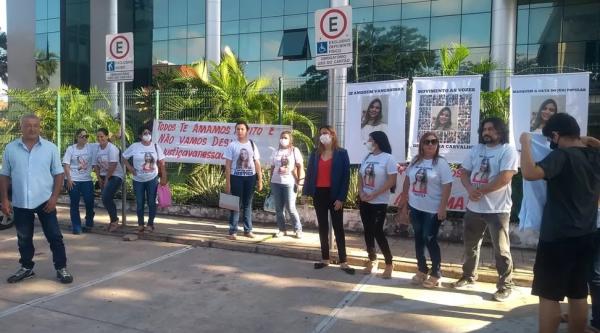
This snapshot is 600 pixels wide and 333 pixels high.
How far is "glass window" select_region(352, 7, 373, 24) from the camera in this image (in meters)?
24.1

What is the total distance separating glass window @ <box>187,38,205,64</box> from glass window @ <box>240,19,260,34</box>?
2402 mm

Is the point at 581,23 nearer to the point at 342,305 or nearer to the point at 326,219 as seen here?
the point at 326,219

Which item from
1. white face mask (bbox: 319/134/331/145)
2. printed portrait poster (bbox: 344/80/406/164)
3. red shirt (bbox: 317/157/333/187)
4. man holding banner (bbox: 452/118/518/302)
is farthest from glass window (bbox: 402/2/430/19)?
man holding banner (bbox: 452/118/518/302)

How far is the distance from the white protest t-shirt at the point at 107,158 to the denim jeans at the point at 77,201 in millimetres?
348

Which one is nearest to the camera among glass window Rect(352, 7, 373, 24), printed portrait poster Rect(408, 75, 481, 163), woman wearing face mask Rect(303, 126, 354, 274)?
woman wearing face mask Rect(303, 126, 354, 274)

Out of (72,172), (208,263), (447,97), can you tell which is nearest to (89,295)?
(208,263)

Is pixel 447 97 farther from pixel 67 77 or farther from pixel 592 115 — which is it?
pixel 67 77

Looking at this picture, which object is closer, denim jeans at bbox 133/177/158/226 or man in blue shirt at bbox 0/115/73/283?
man in blue shirt at bbox 0/115/73/283

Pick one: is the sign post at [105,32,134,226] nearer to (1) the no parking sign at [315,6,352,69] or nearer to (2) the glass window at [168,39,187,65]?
(1) the no parking sign at [315,6,352,69]

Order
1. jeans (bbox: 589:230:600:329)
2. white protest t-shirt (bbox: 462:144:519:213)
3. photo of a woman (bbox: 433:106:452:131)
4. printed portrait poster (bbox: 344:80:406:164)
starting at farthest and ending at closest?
1. printed portrait poster (bbox: 344:80:406:164)
2. photo of a woman (bbox: 433:106:452:131)
3. white protest t-shirt (bbox: 462:144:519:213)
4. jeans (bbox: 589:230:600:329)

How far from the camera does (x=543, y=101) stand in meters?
6.66

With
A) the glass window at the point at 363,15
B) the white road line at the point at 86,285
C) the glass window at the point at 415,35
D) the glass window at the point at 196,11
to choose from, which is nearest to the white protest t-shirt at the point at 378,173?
the white road line at the point at 86,285

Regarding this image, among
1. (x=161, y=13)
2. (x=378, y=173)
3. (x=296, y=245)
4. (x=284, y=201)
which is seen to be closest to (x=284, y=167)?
(x=284, y=201)

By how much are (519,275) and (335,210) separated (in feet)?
7.51
